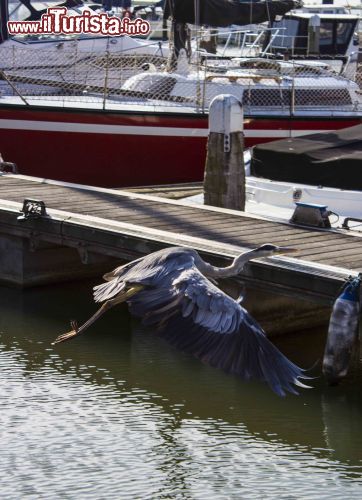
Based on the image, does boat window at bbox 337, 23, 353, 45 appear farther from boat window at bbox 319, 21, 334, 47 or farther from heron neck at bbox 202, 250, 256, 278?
heron neck at bbox 202, 250, 256, 278

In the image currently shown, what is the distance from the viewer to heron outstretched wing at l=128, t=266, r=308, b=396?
8.48 m

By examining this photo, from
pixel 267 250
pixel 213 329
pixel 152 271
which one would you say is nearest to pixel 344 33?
pixel 267 250

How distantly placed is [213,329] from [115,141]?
34.7ft

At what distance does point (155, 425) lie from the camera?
10703mm

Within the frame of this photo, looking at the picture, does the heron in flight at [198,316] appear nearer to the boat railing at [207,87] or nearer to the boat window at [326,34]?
the boat railing at [207,87]

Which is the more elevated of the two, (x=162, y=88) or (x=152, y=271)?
(x=162, y=88)

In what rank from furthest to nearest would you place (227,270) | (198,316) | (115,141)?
(115,141)
(227,270)
(198,316)

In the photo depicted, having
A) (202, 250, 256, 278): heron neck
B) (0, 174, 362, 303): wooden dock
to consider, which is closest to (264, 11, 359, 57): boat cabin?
(0, 174, 362, 303): wooden dock

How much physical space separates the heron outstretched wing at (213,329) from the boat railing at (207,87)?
1005 cm

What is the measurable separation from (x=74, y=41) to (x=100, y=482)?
1504 cm

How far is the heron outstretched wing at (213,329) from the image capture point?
848 centimetres

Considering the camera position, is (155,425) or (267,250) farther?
(155,425)

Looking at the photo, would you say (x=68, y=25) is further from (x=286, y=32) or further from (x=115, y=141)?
(x=115, y=141)

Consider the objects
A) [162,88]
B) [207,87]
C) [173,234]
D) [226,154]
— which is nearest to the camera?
[173,234]
